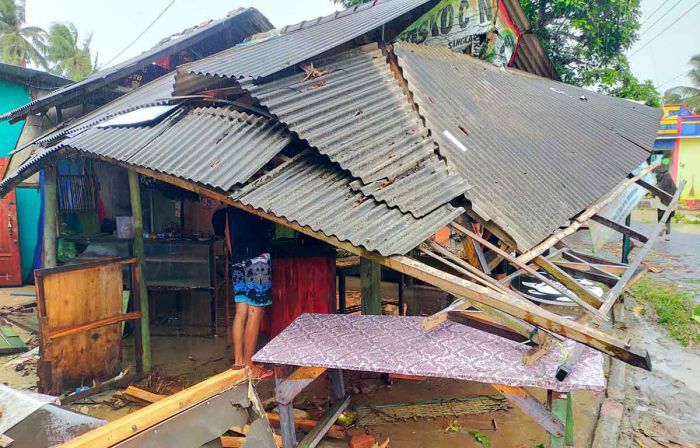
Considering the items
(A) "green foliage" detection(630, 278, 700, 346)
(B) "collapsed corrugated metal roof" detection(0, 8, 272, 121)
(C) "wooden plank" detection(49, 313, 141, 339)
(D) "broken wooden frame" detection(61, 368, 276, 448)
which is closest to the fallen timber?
(D) "broken wooden frame" detection(61, 368, 276, 448)

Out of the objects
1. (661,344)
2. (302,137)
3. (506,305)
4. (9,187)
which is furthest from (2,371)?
(661,344)

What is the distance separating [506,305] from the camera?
8.61ft

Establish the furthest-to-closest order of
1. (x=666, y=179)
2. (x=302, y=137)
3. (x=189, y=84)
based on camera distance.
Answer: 1. (x=666, y=179)
2. (x=189, y=84)
3. (x=302, y=137)

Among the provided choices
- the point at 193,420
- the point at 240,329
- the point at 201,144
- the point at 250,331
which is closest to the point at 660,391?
the point at 250,331

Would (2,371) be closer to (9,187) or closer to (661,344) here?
(9,187)

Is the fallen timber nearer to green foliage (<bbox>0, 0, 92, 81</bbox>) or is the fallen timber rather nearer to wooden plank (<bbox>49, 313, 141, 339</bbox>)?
wooden plank (<bbox>49, 313, 141, 339</bbox>)

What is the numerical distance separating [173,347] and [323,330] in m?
3.51

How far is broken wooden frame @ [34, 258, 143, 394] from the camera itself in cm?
460

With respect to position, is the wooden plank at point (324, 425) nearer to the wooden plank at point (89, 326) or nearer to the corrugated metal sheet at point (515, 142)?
the corrugated metal sheet at point (515, 142)

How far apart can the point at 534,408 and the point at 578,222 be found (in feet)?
6.15

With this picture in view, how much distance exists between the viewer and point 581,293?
3.21 m

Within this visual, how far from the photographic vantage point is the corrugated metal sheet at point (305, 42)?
434 cm

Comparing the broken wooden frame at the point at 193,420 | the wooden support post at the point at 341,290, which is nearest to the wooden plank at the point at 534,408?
the broken wooden frame at the point at 193,420

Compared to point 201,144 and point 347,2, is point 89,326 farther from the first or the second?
point 347,2
